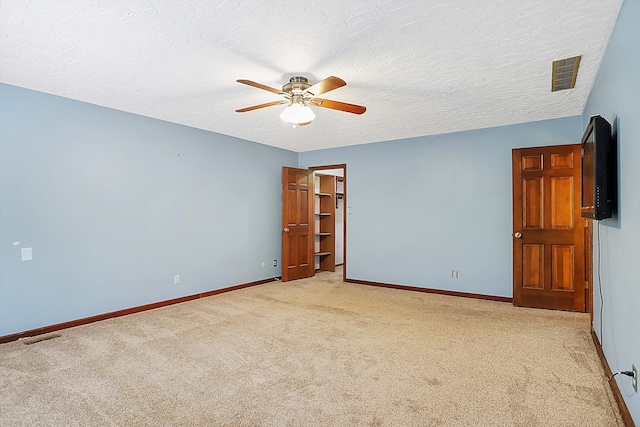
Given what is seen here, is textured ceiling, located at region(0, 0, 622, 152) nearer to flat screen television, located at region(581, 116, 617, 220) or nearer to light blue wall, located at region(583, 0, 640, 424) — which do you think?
light blue wall, located at region(583, 0, 640, 424)

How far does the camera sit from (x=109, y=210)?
4.01 m

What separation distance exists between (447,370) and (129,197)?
3923mm

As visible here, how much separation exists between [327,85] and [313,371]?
2.22 metres

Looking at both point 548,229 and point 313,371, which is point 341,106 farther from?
point 548,229

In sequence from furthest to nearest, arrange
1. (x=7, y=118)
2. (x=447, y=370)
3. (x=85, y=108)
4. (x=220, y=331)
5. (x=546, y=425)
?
(x=85, y=108) → (x=220, y=331) → (x=7, y=118) → (x=447, y=370) → (x=546, y=425)

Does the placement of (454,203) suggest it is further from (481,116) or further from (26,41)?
(26,41)

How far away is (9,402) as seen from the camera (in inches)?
87.5

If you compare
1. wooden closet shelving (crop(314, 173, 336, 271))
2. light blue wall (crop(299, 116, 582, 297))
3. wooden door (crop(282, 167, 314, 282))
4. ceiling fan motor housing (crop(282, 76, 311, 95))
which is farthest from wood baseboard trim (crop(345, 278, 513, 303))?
ceiling fan motor housing (crop(282, 76, 311, 95))

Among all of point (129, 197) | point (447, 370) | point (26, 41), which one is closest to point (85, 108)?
point (129, 197)

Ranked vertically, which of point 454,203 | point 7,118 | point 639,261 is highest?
point 7,118

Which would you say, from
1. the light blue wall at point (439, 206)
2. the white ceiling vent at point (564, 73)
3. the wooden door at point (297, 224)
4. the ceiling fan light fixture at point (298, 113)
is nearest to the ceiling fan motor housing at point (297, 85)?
the ceiling fan light fixture at point (298, 113)

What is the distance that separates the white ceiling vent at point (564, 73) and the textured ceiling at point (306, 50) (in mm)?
59

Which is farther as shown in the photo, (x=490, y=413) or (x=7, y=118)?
(x=7, y=118)

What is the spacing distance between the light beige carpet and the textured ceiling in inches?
A: 95.6
